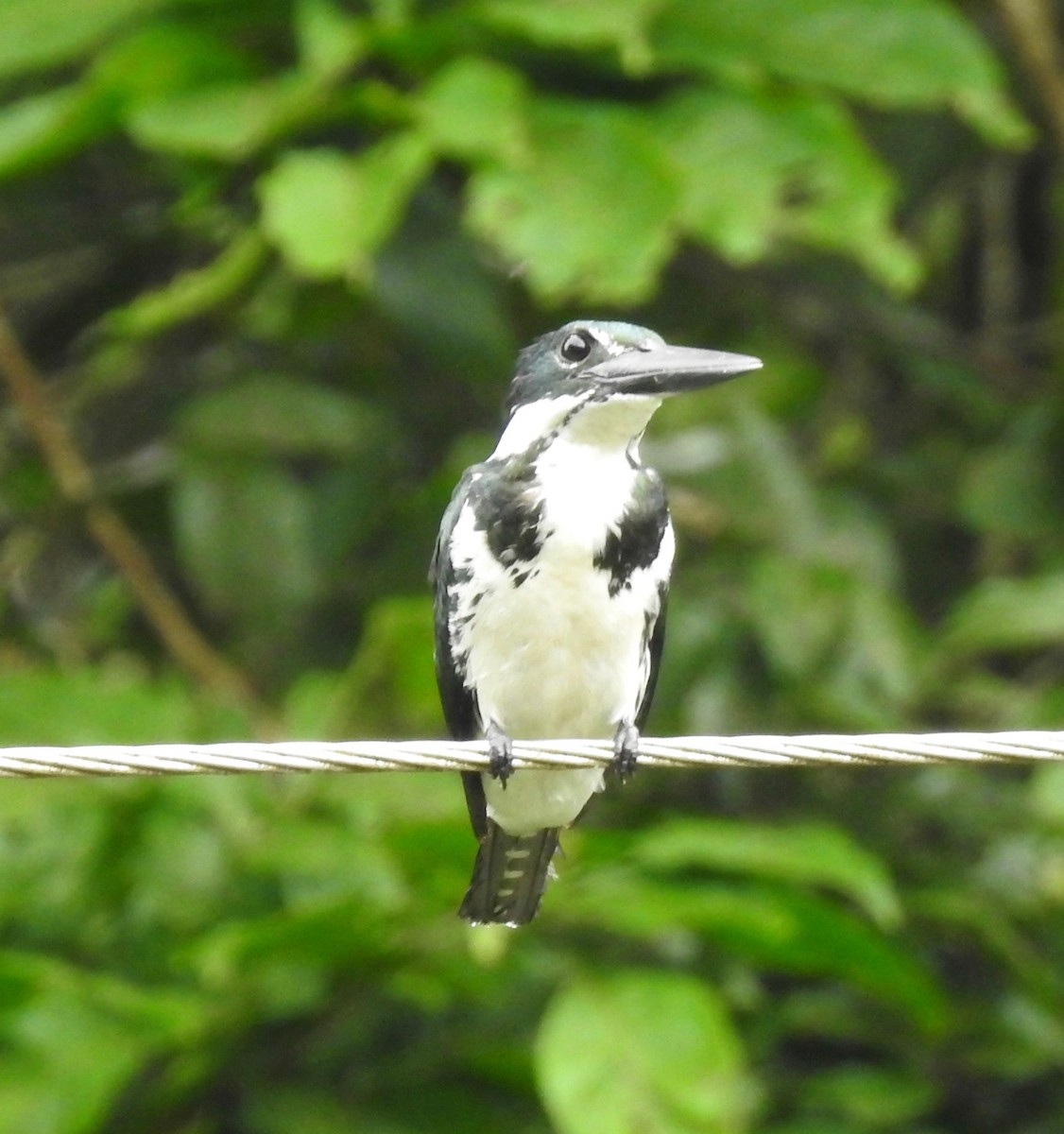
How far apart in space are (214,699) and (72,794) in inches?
19.5

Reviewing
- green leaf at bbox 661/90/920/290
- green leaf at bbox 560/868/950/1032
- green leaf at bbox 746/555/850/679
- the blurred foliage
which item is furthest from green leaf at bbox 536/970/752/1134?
green leaf at bbox 661/90/920/290

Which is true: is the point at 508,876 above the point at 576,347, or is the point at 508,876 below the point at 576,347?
below

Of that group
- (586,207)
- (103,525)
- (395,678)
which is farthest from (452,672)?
(103,525)

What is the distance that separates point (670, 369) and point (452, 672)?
2.53ft

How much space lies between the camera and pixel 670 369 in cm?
360

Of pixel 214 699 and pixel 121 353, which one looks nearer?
pixel 214 699

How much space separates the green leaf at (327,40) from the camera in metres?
4.21

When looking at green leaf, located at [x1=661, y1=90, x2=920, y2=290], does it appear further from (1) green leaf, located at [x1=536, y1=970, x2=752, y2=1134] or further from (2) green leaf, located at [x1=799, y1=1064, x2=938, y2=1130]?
(2) green leaf, located at [x1=799, y1=1064, x2=938, y2=1130]

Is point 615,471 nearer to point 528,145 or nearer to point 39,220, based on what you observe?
point 528,145

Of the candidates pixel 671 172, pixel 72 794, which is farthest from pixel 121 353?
pixel 671 172

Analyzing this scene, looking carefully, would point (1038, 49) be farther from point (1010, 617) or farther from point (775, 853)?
point (775, 853)

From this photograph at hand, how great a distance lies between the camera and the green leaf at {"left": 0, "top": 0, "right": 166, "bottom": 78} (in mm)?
4441

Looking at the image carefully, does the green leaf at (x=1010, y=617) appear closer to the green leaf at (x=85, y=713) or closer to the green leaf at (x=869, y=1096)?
the green leaf at (x=869, y=1096)

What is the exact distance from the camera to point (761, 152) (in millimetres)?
4355
